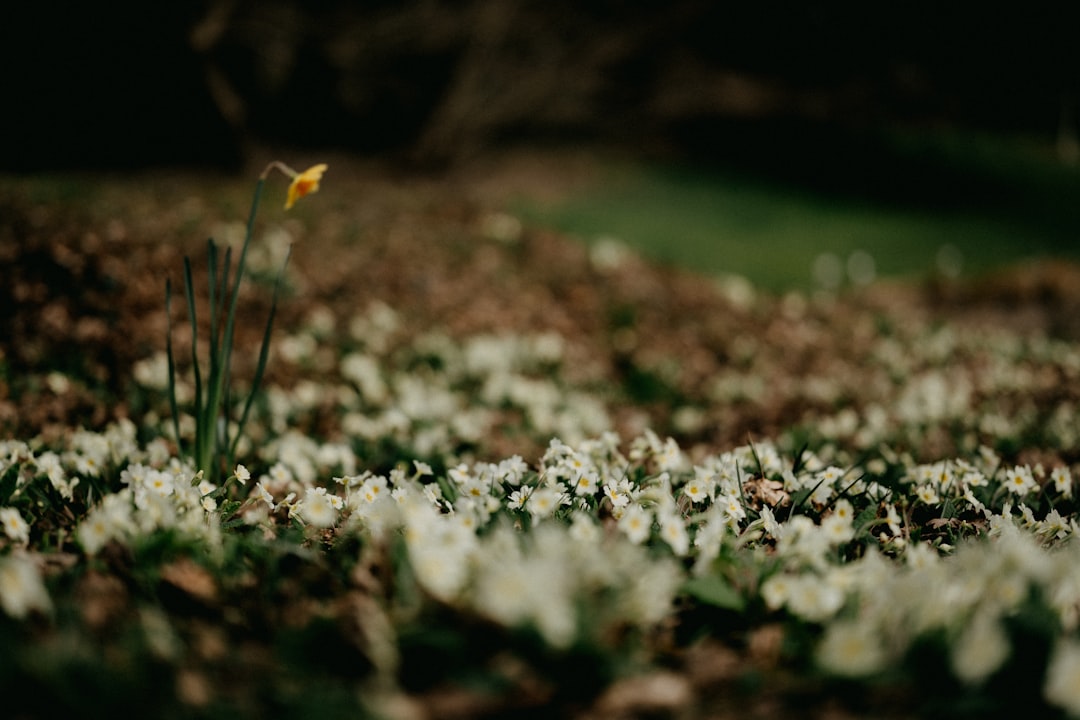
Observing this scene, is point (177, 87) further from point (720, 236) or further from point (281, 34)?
point (720, 236)

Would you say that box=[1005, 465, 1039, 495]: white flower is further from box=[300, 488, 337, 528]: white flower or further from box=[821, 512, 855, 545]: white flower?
box=[300, 488, 337, 528]: white flower

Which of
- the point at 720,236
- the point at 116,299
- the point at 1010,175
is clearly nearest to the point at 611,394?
the point at 116,299

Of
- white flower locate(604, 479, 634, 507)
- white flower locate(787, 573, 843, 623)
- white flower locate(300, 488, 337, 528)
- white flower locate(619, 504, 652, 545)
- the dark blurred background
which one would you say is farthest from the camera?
the dark blurred background

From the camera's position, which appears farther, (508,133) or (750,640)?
(508,133)

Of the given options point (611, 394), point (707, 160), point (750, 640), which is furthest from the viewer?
point (707, 160)

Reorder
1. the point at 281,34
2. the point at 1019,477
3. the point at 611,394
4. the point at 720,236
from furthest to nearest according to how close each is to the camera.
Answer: the point at 281,34 < the point at 720,236 < the point at 611,394 < the point at 1019,477

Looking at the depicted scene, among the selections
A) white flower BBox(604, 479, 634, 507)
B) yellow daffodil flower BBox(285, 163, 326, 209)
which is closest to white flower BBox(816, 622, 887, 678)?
white flower BBox(604, 479, 634, 507)
